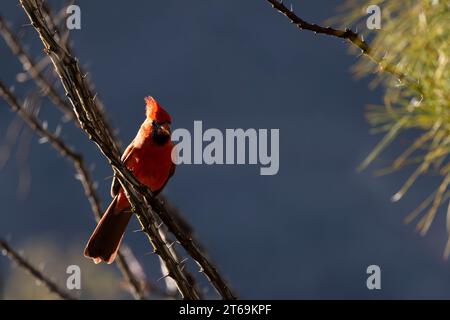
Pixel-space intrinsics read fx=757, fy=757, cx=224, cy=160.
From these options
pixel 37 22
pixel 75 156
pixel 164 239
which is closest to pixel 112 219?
pixel 75 156

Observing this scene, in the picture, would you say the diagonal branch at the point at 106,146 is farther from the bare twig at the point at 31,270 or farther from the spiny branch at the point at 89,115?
the bare twig at the point at 31,270

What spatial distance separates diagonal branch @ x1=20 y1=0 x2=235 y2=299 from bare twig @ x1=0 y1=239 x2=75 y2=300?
42cm

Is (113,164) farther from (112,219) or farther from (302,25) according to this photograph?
(112,219)

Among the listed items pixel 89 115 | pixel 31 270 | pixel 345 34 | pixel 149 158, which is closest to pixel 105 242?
pixel 149 158

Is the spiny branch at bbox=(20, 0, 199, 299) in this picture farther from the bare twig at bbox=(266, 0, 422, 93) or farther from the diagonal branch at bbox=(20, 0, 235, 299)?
the bare twig at bbox=(266, 0, 422, 93)

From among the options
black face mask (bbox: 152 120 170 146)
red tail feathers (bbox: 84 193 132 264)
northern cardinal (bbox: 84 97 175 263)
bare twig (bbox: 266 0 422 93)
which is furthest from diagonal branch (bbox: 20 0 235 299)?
black face mask (bbox: 152 120 170 146)

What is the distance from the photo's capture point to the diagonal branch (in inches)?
51.0

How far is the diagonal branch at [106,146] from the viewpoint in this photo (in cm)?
129

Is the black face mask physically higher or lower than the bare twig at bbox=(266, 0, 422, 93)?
higher

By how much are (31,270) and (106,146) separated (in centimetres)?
55

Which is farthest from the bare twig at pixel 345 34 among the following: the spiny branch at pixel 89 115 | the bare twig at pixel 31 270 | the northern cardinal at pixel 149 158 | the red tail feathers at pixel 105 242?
the northern cardinal at pixel 149 158

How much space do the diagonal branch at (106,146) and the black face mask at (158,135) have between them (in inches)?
Answer: 54.6

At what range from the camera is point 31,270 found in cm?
172

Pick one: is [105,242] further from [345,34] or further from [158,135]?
[345,34]
